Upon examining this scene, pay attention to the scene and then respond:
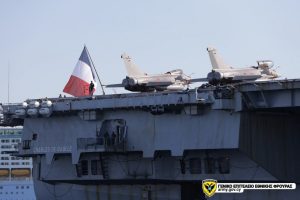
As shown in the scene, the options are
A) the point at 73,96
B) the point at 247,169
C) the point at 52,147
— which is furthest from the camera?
the point at 73,96

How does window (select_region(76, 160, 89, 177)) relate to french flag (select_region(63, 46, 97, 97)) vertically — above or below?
below

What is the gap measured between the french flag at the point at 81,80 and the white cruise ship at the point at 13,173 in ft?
155

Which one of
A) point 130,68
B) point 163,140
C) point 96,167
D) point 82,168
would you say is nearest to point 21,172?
point 130,68

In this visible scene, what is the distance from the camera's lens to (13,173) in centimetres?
11875

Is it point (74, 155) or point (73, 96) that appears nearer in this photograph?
point (74, 155)

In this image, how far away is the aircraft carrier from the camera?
3484cm

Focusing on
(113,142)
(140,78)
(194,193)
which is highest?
(140,78)

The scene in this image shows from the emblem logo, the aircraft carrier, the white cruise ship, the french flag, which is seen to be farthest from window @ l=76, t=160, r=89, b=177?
the white cruise ship

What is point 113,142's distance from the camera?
3809cm

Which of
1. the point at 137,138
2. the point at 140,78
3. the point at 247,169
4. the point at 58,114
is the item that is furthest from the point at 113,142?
the point at 140,78

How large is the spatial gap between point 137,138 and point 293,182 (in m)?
7.08

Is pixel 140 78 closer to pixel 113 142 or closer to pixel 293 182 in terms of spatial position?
pixel 113 142

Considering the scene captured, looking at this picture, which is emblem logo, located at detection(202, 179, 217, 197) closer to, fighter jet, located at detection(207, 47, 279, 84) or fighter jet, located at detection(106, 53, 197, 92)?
fighter jet, located at detection(207, 47, 279, 84)

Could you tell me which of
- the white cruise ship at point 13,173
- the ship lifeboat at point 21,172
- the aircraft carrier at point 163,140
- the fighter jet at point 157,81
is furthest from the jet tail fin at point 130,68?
the ship lifeboat at point 21,172
